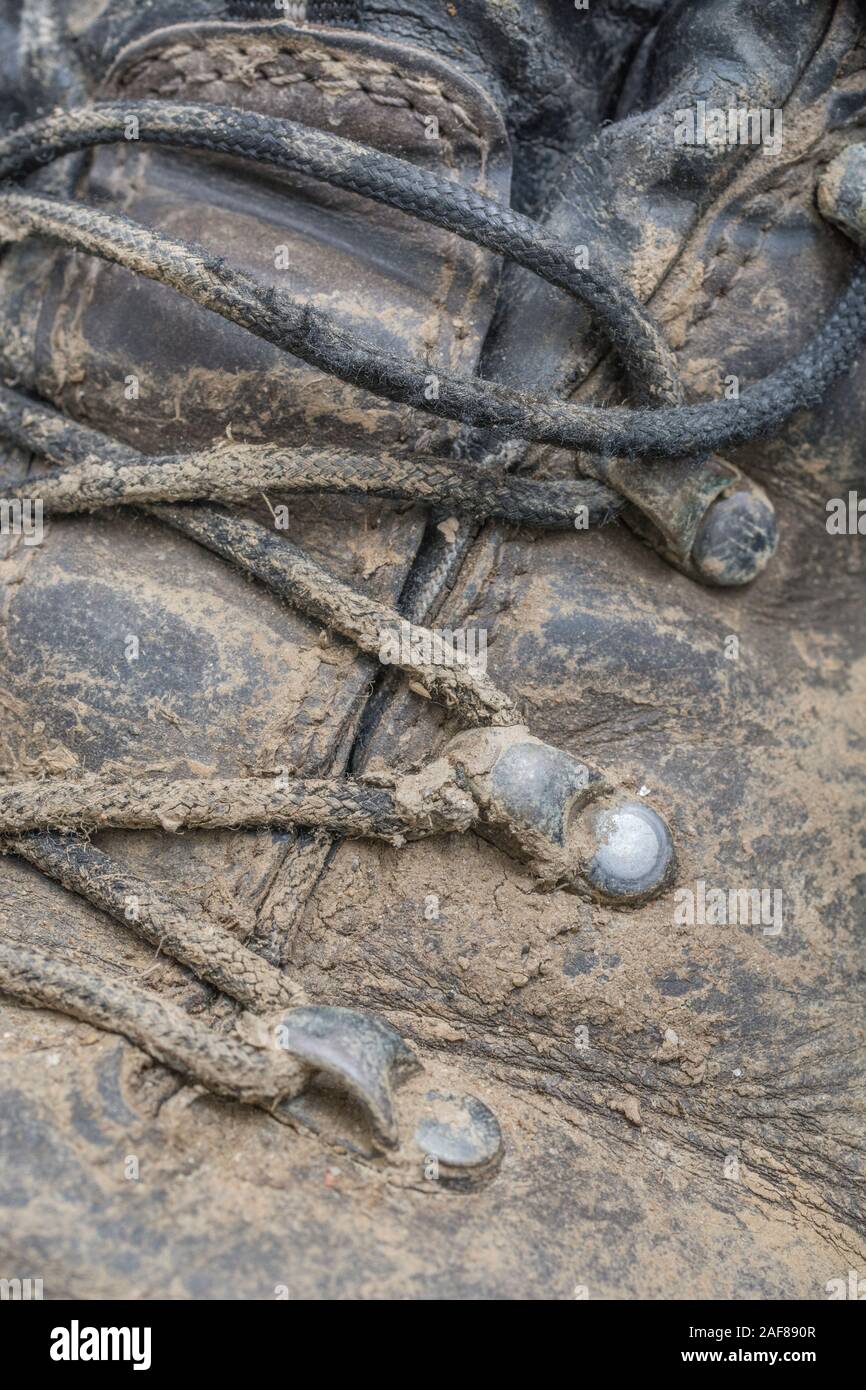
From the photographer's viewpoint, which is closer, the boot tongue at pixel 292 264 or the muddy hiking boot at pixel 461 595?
the muddy hiking boot at pixel 461 595

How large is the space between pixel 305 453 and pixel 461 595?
25 cm

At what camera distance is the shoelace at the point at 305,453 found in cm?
129

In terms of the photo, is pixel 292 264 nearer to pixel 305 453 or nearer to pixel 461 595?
pixel 305 453

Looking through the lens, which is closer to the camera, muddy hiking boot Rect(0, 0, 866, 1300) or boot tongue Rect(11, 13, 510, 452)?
muddy hiking boot Rect(0, 0, 866, 1300)

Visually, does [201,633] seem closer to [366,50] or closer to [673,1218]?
[366,50]

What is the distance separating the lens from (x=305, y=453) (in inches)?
54.4

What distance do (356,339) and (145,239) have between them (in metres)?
0.27

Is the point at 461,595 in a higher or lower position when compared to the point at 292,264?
lower

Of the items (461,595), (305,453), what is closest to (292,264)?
(305,453)

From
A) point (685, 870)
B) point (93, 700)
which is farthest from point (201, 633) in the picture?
point (685, 870)

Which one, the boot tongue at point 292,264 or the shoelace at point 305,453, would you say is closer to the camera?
the shoelace at point 305,453

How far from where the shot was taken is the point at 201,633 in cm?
139

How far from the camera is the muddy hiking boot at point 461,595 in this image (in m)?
1.31

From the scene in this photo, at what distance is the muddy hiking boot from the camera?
1311mm
